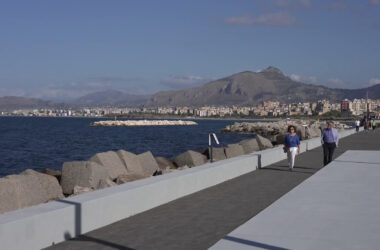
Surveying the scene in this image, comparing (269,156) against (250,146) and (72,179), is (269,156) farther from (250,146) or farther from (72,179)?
(250,146)

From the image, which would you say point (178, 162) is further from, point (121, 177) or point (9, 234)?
point (9, 234)

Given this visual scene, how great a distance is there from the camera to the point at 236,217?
9.07m

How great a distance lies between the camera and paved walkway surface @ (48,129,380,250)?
722 cm

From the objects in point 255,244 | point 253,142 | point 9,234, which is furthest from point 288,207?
point 253,142

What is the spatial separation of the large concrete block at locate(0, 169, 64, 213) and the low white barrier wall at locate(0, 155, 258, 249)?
2407mm

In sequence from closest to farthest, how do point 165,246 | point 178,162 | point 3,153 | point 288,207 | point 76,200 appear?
1. point 165,246
2. point 76,200
3. point 288,207
4. point 178,162
5. point 3,153

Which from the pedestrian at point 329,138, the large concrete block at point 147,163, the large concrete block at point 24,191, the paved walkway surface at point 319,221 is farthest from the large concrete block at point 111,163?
the paved walkway surface at point 319,221

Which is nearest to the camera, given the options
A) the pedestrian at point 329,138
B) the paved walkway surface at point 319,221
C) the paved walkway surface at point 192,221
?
the paved walkway surface at point 319,221

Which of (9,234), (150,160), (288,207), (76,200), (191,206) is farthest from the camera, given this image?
(150,160)

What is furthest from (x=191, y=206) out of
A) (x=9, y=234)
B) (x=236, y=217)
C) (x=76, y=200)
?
(x=9, y=234)

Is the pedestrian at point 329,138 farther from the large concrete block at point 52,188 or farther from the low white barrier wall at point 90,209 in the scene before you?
the large concrete block at point 52,188

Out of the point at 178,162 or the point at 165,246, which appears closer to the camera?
the point at 165,246

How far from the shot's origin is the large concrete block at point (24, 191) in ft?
34.7

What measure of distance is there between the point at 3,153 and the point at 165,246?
43843 millimetres
